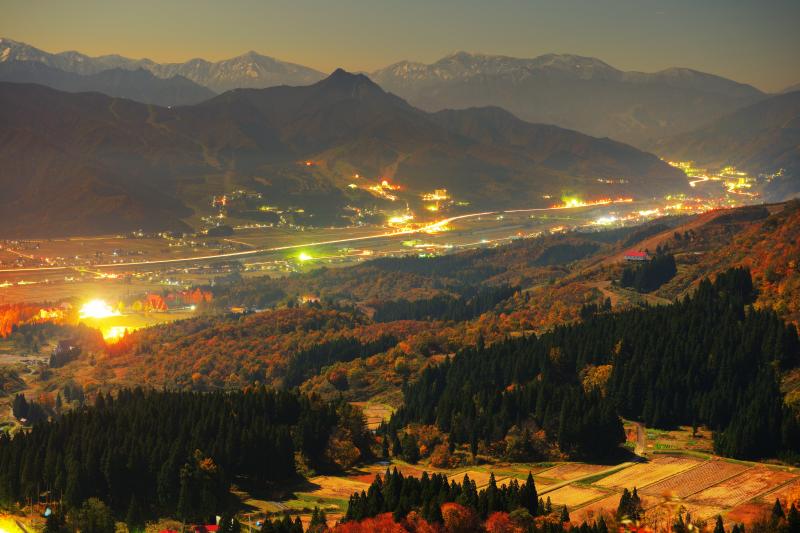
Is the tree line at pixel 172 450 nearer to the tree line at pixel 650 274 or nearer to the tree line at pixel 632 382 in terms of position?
the tree line at pixel 632 382

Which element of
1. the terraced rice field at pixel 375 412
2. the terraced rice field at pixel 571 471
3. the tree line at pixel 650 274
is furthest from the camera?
the tree line at pixel 650 274

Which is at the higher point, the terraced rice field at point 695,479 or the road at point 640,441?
the road at point 640,441

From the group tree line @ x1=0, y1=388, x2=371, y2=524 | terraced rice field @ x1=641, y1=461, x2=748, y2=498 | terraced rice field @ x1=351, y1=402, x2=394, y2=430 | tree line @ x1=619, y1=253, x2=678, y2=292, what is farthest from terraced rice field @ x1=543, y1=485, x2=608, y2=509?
tree line @ x1=619, y1=253, x2=678, y2=292

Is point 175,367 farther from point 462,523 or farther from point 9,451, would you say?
point 462,523

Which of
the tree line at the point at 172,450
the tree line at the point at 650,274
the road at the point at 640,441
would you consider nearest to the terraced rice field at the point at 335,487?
the tree line at the point at 172,450

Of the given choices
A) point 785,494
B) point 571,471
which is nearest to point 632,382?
point 571,471

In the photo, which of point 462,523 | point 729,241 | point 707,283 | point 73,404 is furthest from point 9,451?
point 729,241
